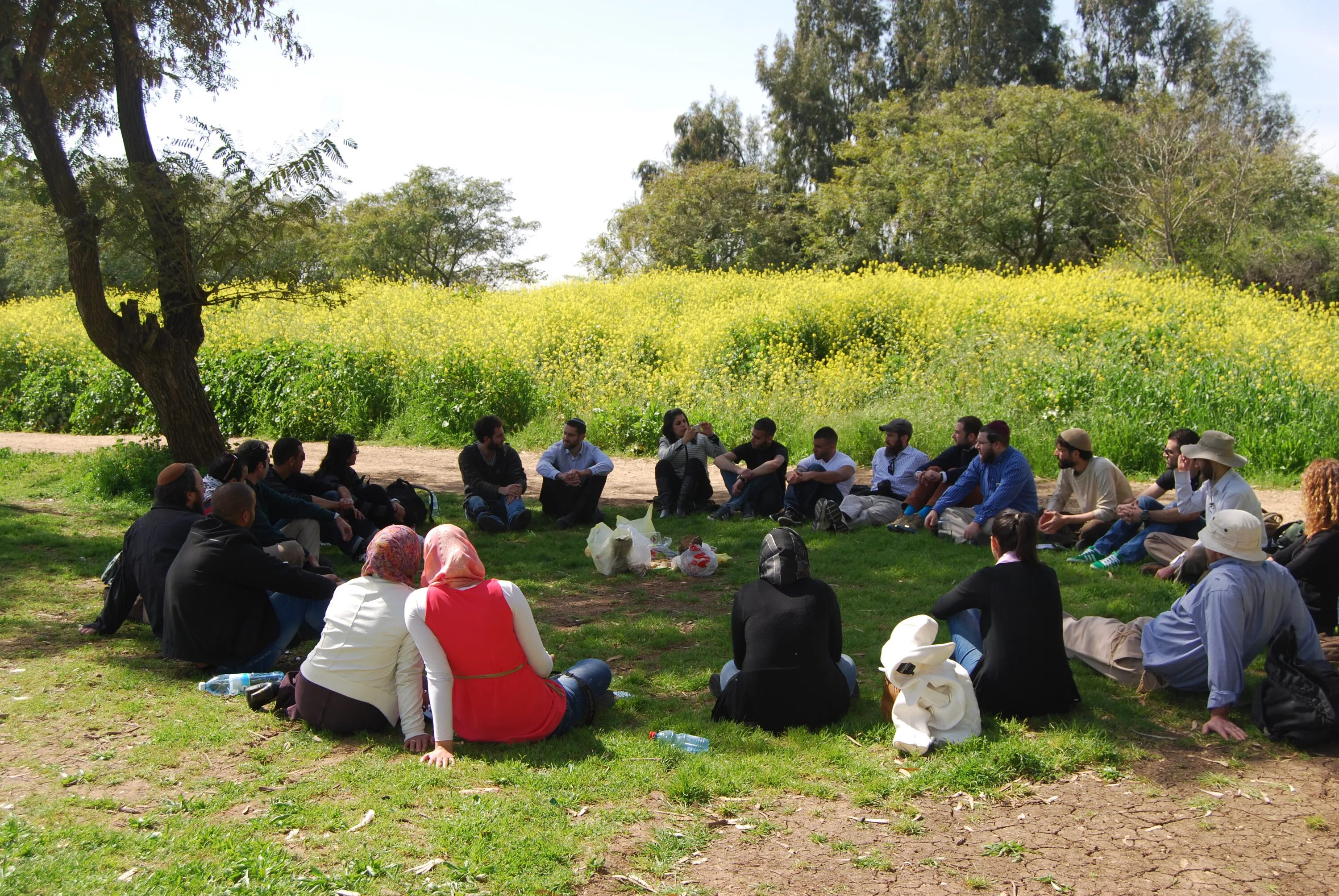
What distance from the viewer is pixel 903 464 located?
9.59m

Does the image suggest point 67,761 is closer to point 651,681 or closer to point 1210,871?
point 651,681

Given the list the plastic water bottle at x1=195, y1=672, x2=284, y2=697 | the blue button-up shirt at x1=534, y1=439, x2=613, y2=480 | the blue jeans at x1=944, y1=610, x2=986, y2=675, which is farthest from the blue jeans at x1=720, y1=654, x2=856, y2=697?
the blue button-up shirt at x1=534, y1=439, x2=613, y2=480

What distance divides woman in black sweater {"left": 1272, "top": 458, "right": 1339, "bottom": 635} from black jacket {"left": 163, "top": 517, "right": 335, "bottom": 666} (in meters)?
5.30

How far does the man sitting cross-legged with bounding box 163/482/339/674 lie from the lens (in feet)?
17.1

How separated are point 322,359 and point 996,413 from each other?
1044 centimetres

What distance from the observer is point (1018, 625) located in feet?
15.3

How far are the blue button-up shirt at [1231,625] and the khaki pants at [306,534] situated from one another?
5587mm

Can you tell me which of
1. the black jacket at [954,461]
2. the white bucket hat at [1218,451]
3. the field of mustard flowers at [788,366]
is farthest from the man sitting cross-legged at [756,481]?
the white bucket hat at [1218,451]

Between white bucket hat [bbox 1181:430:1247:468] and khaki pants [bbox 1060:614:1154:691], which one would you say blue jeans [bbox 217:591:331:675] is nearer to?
khaki pants [bbox 1060:614:1154:691]

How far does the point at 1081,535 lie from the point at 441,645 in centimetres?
557

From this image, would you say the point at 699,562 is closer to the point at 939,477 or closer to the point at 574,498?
the point at 574,498

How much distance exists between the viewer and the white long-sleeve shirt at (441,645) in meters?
4.34

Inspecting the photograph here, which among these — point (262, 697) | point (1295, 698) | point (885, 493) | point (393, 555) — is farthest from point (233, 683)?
point (885, 493)

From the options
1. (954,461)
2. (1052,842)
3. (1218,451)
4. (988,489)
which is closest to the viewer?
(1052,842)
